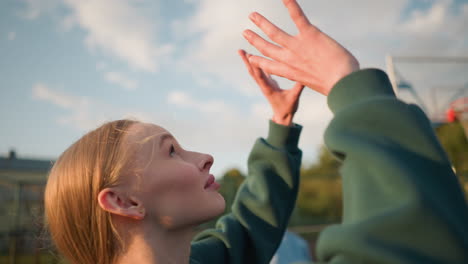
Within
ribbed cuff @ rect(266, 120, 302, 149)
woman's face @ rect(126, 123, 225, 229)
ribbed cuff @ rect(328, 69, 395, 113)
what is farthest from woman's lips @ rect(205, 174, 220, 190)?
ribbed cuff @ rect(328, 69, 395, 113)

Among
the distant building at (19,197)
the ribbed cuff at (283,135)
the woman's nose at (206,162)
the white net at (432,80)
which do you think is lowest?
the distant building at (19,197)

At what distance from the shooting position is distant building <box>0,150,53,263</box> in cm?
835

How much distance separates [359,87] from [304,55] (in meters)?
0.20

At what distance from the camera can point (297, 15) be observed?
3.25 feet

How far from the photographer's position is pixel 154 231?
1.24 metres

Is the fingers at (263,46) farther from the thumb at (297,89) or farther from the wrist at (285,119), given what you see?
the wrist at (285,119)

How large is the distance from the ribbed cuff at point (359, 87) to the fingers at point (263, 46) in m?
0.24

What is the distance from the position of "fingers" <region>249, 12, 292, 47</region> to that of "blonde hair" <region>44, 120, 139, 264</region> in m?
0.70

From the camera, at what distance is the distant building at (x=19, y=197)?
8352 mm

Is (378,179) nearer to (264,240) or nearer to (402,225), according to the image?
(402,225)

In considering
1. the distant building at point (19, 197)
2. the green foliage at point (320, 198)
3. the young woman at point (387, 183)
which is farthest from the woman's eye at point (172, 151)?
the green foliage at point (320, 198)

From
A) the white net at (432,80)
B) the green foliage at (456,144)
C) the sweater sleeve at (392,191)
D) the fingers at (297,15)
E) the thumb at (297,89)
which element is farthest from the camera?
the green foliage at (456,144)

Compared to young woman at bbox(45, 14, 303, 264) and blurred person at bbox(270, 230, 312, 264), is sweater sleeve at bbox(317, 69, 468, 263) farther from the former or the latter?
blurred person at bbox(270, 230, 312, 264)

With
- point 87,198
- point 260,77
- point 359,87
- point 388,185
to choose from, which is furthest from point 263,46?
point 87,198
